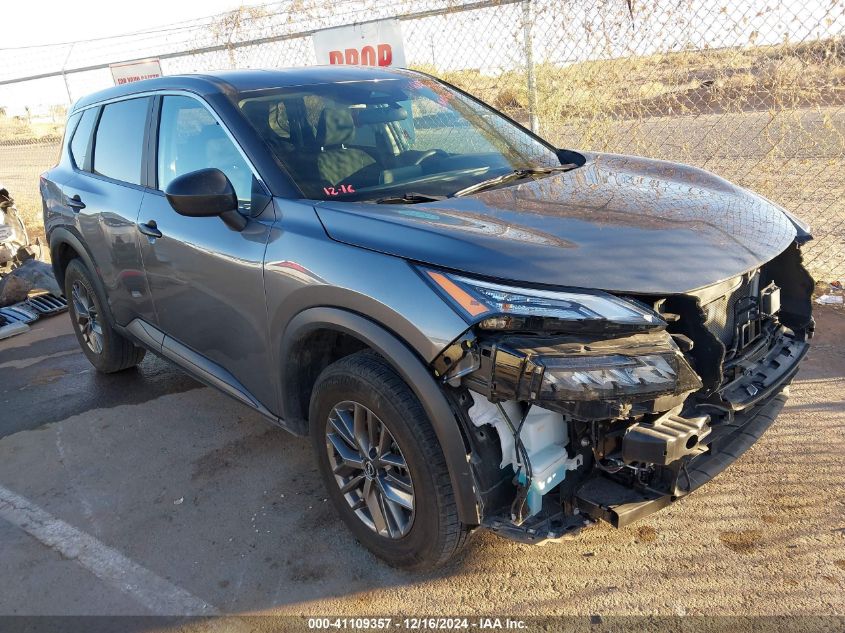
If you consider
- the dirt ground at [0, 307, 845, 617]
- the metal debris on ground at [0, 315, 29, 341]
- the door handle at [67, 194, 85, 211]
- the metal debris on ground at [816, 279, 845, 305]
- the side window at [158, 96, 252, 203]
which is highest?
the side window at [158, 96, 252, 203]

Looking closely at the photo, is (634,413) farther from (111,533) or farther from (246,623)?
(111,533)

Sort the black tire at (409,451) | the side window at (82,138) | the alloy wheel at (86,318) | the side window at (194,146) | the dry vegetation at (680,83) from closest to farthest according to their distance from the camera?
1. the black tire at (409,451)
2. the side window at (194,146)
3. the side window at (82,138)
4. the alloy wheel at (86,318)
5. the dry vegetation at (680,83)

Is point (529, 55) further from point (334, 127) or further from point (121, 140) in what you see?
point (121, 140)

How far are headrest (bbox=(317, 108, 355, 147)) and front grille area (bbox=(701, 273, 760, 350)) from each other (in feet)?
5.94

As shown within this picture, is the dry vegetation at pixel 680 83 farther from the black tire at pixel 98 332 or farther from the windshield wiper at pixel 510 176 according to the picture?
the black tire at pixel 98 332

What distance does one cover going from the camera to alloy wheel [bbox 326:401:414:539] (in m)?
2.62

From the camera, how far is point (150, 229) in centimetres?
364

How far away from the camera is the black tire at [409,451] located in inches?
94.1

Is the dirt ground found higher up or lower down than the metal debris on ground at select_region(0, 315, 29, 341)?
lower down

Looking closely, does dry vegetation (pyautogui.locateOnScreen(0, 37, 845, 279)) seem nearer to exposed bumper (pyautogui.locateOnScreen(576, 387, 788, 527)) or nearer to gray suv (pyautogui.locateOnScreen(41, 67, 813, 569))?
gray suv (pyautogui.locateOnScreen(41, 67, 813, 569))

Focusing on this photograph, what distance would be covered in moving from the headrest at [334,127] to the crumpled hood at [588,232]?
22.6 inches

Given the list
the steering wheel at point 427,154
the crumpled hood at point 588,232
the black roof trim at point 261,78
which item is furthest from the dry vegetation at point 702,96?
the steering wheel at point 427,154

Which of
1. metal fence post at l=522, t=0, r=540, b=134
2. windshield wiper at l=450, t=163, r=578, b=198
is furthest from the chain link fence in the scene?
windshield wiper at l=450, t=163, r=578, b=198

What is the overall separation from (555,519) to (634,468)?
0.31 m
